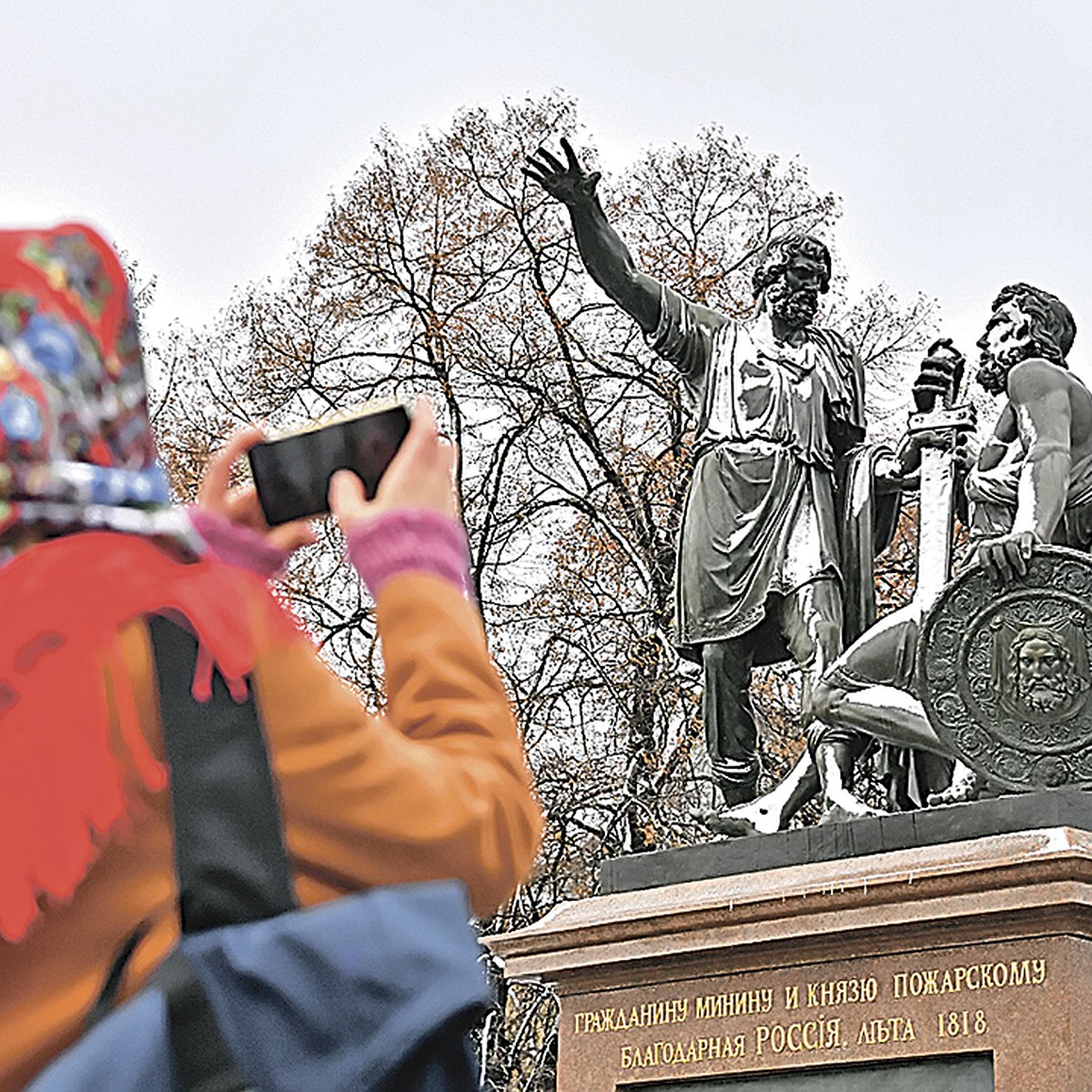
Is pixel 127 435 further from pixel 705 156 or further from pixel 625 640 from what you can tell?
pixel 705 156

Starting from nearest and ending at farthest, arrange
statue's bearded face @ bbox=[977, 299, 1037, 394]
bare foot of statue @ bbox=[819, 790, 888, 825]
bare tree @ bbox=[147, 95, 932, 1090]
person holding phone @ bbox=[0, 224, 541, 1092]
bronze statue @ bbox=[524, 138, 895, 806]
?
person holding phone @ bbox=[0, 224, 541, 1092]
bare foot of statue @ bbox=[819, 790, 888, 825]
statue's bearded face @ bbox=[977, 299, 1037, 394]
bronze statue @ bbox=[524, 138, 895, 806]
bare tree @ bbox=[147, 95, 932, 1090]

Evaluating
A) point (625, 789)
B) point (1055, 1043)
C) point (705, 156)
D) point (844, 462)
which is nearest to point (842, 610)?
point (844, 462)

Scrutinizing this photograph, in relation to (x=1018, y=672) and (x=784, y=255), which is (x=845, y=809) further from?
(x=784, y=255)

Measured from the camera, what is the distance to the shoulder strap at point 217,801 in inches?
58.1

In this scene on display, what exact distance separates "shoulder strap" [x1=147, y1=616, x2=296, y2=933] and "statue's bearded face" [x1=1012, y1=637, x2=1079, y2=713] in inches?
257

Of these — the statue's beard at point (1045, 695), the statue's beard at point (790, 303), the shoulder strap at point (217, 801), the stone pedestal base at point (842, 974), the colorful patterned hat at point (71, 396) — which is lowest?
the shoulder strap at point (217, 801)

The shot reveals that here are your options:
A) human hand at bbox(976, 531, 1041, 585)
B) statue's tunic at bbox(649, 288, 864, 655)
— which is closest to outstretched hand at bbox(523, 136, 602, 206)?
statue's tunic at bbox(649, 288, 864, 655)

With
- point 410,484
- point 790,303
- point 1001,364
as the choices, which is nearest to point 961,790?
point 1001,364

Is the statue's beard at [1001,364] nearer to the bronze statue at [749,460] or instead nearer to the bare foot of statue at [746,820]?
the bronze statue at [749,460]

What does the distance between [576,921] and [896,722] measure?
1.36 meters

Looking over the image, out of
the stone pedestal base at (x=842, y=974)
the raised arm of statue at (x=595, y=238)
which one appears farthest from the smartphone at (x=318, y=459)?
the raised arm of statue at (x=595, y=238)

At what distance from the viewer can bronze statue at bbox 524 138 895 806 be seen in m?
9.00

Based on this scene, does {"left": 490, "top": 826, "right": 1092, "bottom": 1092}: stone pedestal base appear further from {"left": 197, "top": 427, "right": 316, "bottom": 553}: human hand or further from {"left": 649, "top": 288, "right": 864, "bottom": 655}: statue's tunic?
{"left": 197, "top": 427, "right": 316, "bottom": 553}: human hand

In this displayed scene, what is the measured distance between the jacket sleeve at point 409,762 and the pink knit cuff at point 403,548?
1cm
